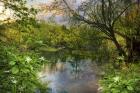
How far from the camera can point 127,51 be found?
69.7 feet

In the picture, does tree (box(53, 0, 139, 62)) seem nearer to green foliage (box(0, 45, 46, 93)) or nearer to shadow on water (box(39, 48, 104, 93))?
shadow on water (box(39, 48, 104, 93))

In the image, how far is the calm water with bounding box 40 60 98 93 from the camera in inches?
898

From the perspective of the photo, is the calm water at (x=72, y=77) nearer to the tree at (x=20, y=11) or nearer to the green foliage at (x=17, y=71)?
the tree at (x=20, y=11)

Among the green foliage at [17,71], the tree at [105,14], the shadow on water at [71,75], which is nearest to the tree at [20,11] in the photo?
the green foliage at [17,71]

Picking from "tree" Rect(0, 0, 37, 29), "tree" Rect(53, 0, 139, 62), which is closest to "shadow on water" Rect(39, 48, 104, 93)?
"tree" Rect(53, 0, 139, 62)

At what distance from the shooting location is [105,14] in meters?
20.0

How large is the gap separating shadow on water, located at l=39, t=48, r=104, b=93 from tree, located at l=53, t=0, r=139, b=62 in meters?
3.55

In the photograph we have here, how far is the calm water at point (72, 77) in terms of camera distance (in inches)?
898

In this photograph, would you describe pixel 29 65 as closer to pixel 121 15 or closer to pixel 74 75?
pixel 121 15

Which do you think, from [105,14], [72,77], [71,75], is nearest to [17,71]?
[105,14]

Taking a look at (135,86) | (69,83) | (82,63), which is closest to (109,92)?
(135,86)

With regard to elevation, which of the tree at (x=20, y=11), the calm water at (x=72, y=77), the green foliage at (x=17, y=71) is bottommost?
the calm water at (x=72, y=77)

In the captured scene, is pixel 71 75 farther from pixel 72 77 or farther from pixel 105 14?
pixel 105 14

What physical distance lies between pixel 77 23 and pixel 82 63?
1372cm
